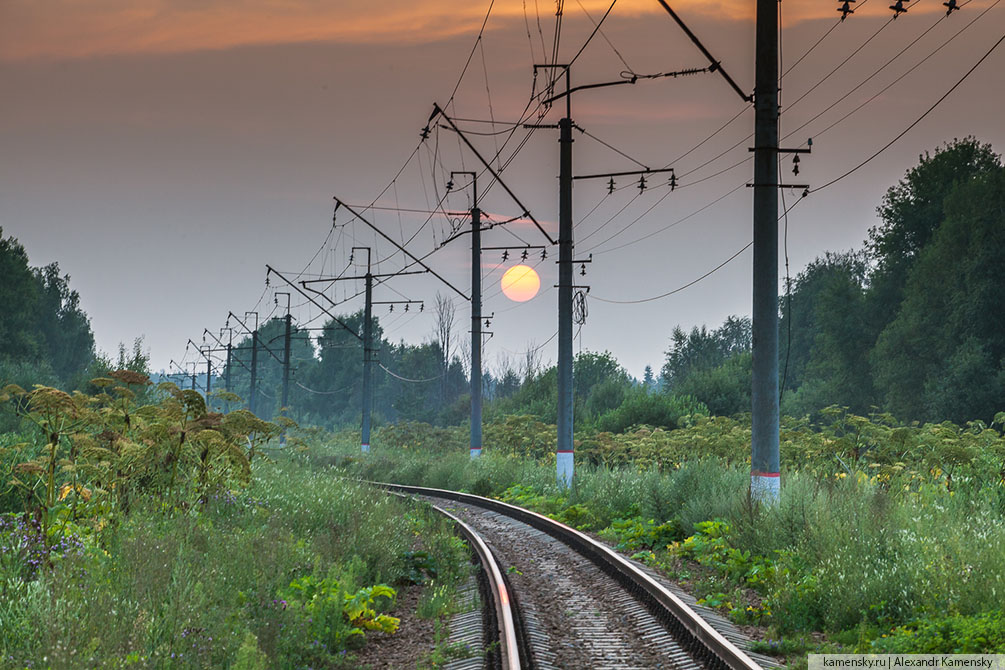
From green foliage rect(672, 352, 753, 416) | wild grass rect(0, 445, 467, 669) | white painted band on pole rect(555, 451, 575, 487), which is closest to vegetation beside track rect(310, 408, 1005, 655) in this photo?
white painted band on pole rect(555, 451, 575, 487)

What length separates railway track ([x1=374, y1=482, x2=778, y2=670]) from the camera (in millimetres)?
7805

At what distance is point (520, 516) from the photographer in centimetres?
1938

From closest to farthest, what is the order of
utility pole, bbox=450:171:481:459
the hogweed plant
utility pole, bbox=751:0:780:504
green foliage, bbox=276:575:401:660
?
green foliage, bbox=276:575:401:660
the hogweed plant
utility pole, bbox=751:0:780:504
utility pole, bbox=450:171:481:459

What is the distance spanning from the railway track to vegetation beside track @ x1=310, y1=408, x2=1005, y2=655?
2.23 feet

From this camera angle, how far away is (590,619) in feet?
31.6

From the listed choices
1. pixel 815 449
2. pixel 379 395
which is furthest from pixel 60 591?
pixel 379 395

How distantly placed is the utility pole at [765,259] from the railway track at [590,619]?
3.10 meters

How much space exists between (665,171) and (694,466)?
10.0 m

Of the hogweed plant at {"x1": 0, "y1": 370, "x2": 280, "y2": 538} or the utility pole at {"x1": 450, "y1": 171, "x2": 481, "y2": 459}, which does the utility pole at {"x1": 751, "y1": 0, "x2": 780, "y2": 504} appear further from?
the utility pole at {"x1": 450, "y1": 171, "x2": 481, "y2": 459}

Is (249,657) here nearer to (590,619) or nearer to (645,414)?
(590,619)

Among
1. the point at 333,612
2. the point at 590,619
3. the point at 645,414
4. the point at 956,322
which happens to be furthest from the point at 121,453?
the point at 956,322

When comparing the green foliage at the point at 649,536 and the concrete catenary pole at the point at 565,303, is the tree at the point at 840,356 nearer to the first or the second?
the concrete catenary pole at the point at 565,303

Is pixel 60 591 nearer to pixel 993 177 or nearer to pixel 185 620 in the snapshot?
pixel 185 620

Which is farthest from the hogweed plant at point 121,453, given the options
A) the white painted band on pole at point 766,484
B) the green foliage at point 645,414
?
the green foliage at point 645,414
